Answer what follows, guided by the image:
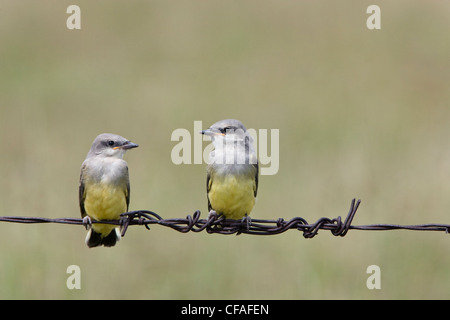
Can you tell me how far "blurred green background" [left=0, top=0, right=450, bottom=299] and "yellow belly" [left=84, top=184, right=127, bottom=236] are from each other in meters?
2.00

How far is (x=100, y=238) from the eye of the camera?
802cm

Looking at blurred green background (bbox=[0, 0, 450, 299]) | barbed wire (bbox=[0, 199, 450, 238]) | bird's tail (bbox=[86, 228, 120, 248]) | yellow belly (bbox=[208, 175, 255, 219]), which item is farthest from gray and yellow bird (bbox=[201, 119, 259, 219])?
blurred green background (bbox=[0, 0, 450, 299])

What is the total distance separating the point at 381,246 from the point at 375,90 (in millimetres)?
4465

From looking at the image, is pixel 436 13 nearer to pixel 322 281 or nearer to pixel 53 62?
pixel 53 62

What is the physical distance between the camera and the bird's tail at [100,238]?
7.99 metres

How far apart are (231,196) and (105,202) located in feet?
3.66

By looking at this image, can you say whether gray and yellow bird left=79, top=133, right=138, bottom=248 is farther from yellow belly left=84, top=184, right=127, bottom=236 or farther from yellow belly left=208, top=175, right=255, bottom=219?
yellow belly left=208, top=175, right=255, bottom=219

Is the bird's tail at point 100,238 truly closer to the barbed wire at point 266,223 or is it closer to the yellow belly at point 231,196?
the yellow belly at point 231,196

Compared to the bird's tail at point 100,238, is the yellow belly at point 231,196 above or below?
above

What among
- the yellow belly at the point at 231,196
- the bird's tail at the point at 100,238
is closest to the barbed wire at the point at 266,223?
the yellow belly at the point at 231,196

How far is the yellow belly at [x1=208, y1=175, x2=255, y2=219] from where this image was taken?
7293 millimetres

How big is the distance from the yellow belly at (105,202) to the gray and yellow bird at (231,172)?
2.59 ft

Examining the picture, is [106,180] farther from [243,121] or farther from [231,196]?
[243,121]

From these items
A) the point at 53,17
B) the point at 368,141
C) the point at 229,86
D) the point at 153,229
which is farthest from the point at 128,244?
the point at 53,17
